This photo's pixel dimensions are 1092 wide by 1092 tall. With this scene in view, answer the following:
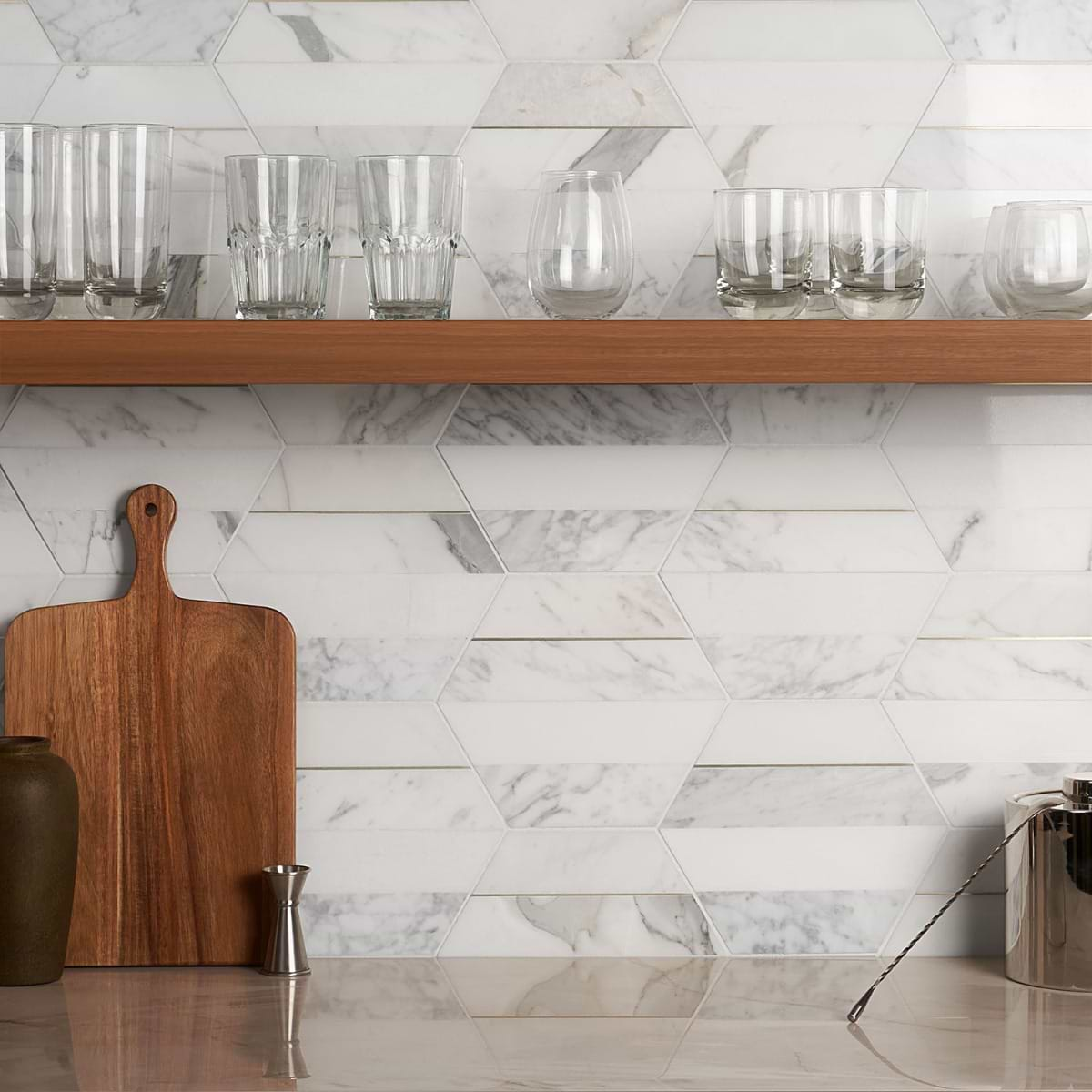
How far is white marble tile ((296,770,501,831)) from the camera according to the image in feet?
4.30

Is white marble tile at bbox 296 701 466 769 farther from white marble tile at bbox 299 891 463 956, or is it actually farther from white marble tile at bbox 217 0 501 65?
white marble tile at bbox 217 0 501 65

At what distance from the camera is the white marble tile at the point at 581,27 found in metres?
1.29

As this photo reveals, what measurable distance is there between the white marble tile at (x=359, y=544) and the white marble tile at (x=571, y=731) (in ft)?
0.47

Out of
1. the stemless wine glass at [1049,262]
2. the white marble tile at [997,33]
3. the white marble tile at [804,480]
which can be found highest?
the white marble tile at [997,33]

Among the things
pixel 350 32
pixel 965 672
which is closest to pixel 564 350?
pixel 350 32

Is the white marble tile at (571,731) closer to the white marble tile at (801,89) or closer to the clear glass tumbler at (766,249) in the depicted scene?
the clear glass tumbler at (766,249)

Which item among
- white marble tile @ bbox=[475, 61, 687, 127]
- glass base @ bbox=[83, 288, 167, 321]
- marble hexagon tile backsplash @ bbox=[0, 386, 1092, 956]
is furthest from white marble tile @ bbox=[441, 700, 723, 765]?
white marble tile @ bbox=[475, 61, 687, 127]

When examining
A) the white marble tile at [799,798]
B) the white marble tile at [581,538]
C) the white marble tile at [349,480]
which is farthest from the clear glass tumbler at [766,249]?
the white marble tile at [799,798]

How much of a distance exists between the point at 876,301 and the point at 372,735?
0.63m

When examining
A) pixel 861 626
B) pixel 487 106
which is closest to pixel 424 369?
pixel 487 106

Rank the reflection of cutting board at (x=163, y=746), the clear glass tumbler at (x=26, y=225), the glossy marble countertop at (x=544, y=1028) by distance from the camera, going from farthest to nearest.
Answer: the reflection of cutting board at (x=163, y=746), the clear glass tumbler at (x=26, y=225), the glossy marble countertop at (x=544, y=1028)

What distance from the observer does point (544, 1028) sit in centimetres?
112

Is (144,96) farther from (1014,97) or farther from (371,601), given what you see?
(1014,97)

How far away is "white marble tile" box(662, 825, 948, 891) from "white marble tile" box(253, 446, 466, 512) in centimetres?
43
